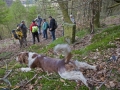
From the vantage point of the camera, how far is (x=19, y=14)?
1533 inches

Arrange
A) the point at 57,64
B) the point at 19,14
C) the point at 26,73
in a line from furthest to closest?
the point at 19,14
the point at 26,73
the point at 57,64

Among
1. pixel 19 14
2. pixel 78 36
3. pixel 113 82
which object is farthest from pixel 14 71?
pixel 19 14

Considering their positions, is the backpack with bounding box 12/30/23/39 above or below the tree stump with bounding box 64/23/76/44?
below

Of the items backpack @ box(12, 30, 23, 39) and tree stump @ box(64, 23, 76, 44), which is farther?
backpack @ box(12, 30, 23, 39)

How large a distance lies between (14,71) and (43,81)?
1638mm

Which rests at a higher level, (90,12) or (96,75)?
(90,12)

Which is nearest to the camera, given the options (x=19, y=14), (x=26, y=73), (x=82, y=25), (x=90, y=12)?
(x=26, y=73)

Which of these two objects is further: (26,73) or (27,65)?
(27,65)

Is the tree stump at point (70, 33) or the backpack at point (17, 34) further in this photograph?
the backpack at point (17, 34)

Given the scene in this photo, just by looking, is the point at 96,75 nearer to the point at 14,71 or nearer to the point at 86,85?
the point at 86,85

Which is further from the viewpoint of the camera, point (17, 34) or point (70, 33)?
point (17, 34)

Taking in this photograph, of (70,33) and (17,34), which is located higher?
(70,33)

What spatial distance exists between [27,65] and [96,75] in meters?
2.62

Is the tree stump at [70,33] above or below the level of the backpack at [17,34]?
above
